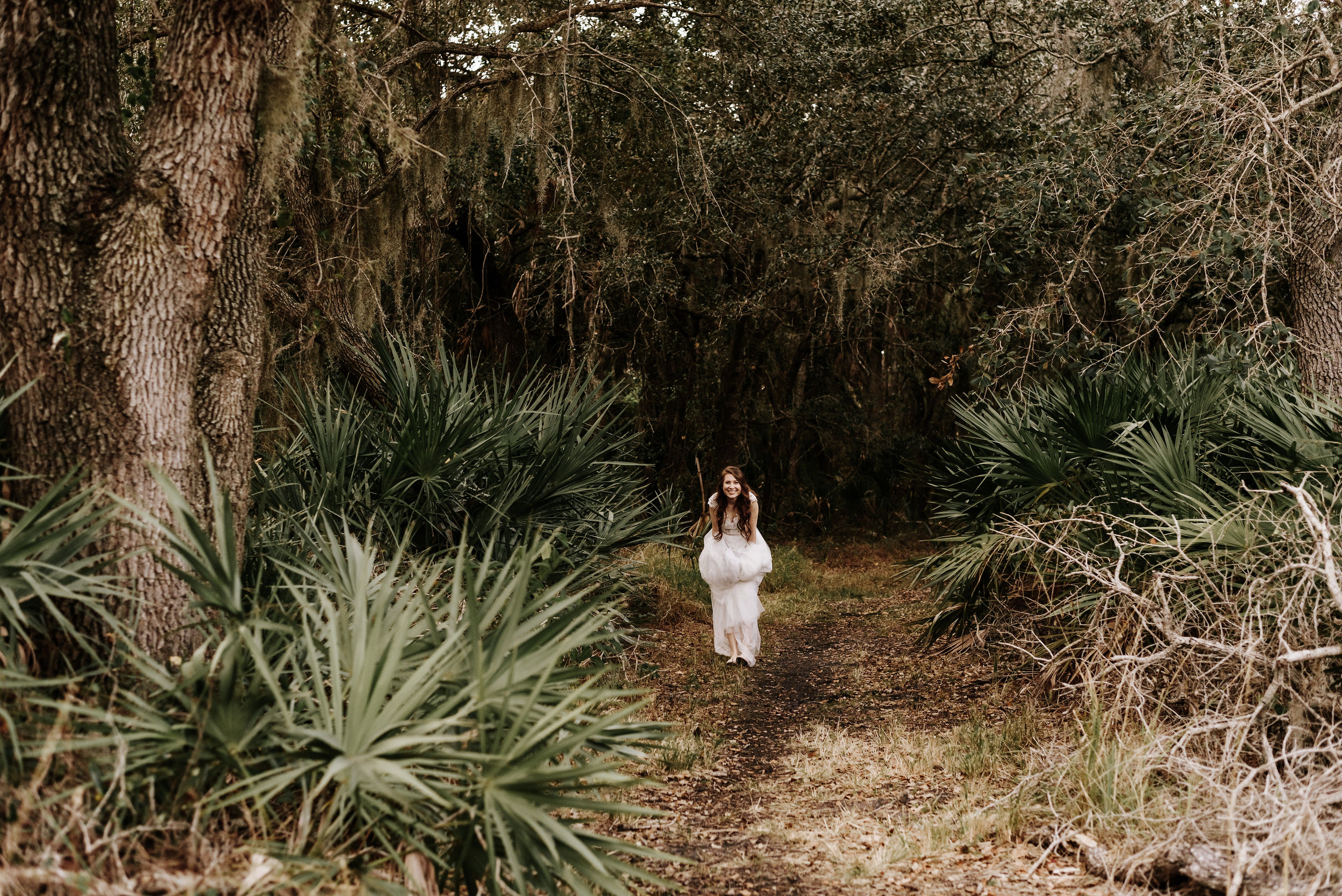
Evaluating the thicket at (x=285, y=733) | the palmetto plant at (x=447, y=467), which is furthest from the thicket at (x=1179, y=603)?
the palmetto plant at (x=447, y=467)

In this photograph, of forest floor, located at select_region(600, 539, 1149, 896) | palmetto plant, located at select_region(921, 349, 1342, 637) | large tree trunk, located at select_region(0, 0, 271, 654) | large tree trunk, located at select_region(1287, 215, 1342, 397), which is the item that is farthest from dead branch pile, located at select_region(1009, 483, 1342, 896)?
large tree trunk, located at select_region(0, 0, 271, 654)

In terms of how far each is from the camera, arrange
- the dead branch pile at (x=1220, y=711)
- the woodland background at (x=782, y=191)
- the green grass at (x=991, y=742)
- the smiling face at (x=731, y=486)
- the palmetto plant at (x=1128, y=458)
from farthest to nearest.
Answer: the smiling face at (x=731, y=486), the woodland background at (x=782, y=191), the palmetto plant at (x=1128, y=458), the green grass at (x=991, y=742), the dead branch pile at (x=1220, y=711)

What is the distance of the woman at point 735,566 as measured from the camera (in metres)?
8.83

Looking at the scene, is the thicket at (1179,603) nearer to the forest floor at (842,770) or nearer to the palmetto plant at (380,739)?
the forest floor at (842,770)

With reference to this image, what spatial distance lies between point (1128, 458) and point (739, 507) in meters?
3.28

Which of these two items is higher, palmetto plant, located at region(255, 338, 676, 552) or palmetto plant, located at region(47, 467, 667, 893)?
palmetto plant, located at region(255, 338, 676, 552)

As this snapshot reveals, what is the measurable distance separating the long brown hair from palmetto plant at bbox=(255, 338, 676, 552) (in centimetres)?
127

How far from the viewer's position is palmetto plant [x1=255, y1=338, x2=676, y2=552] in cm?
610

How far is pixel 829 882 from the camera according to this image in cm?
448

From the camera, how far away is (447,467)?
21.1 ft

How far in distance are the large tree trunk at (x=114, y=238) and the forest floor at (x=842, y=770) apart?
272 cm

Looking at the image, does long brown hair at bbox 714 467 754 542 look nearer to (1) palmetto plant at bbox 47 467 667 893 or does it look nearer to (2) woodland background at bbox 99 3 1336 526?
(2) woodland background at bbox 99 3 1336 526

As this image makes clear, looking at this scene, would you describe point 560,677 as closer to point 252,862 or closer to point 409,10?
point 252,862

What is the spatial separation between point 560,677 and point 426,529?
3040 millimetres
